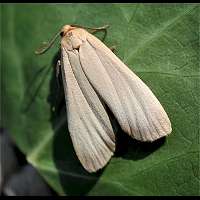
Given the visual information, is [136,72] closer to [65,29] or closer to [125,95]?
[125,95]

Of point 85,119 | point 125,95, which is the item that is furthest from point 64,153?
point 125,95

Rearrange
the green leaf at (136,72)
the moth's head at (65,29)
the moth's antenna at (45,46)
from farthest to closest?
the moth's antenna at (45,46)
the moth's head at (65,29)
the green leaf at (136,72)

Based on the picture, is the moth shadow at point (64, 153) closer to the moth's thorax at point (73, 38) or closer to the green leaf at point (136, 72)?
the green leaf at point (136, 72)

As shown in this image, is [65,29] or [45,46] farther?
[45,46]

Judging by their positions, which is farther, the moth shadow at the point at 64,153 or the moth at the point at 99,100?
the moth shadow at the point at 64,153

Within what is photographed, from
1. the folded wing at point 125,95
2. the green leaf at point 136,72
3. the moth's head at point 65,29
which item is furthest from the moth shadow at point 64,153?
the folded wing at point 125,95

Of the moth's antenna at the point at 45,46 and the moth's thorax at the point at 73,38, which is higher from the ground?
the moth's thorax at the point at 73,38

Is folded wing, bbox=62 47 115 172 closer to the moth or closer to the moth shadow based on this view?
the moth

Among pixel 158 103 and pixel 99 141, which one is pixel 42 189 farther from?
pixel 158 103

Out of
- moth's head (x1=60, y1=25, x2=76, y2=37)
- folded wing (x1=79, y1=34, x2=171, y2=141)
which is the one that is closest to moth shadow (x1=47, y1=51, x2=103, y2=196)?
moth's head (x1=60, y1=25, x2=76, y2=37)
